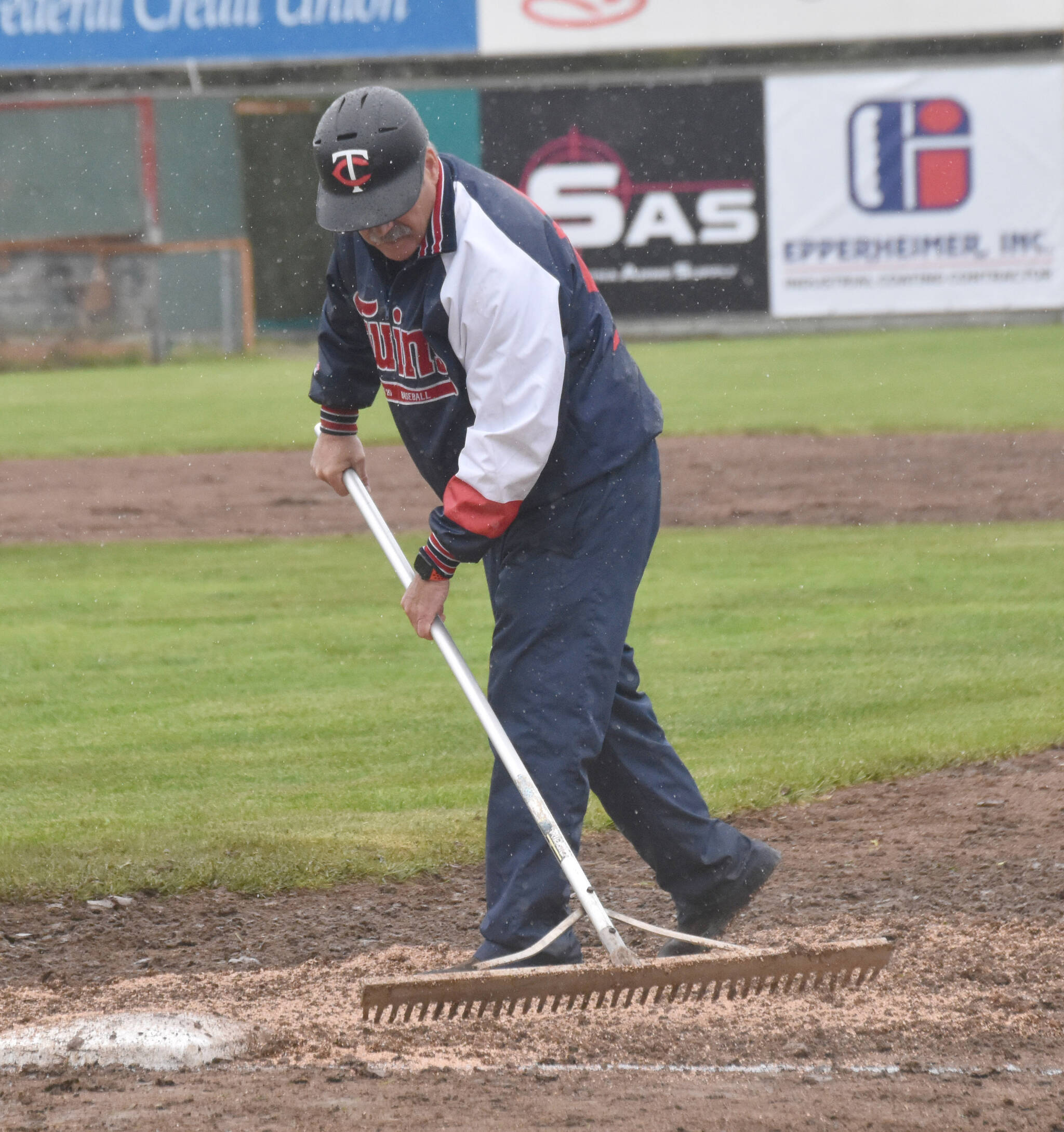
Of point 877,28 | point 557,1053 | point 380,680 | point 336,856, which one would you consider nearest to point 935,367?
point 877,28

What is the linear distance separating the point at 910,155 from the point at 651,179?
11.5ft

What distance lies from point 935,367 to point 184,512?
10160 millimetres

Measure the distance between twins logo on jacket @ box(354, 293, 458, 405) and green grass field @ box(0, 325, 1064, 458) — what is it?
11245 millimetres

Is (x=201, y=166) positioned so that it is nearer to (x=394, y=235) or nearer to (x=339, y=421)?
(x=339, y=421)

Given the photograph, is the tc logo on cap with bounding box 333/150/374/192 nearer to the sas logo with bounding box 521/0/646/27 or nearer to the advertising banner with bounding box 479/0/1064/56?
the advertising banner with bounding box 479/0/1064/56

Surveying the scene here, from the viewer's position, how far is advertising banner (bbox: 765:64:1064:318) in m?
22.9

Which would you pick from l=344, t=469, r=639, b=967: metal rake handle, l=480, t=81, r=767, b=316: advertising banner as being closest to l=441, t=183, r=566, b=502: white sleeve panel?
l=344, t=469, r=639, b=967: metal rake handle

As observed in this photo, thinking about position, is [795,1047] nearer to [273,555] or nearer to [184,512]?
[273,555]

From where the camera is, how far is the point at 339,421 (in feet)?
13.8

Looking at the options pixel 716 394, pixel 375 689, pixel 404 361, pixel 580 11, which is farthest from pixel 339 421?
pixel 580 11

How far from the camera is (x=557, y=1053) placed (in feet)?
11.1

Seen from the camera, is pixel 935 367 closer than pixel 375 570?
No

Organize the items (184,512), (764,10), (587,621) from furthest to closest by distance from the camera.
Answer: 1. (764,10)
2. (184,512)
3. (587,621)

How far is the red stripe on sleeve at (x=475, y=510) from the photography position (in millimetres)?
3469
